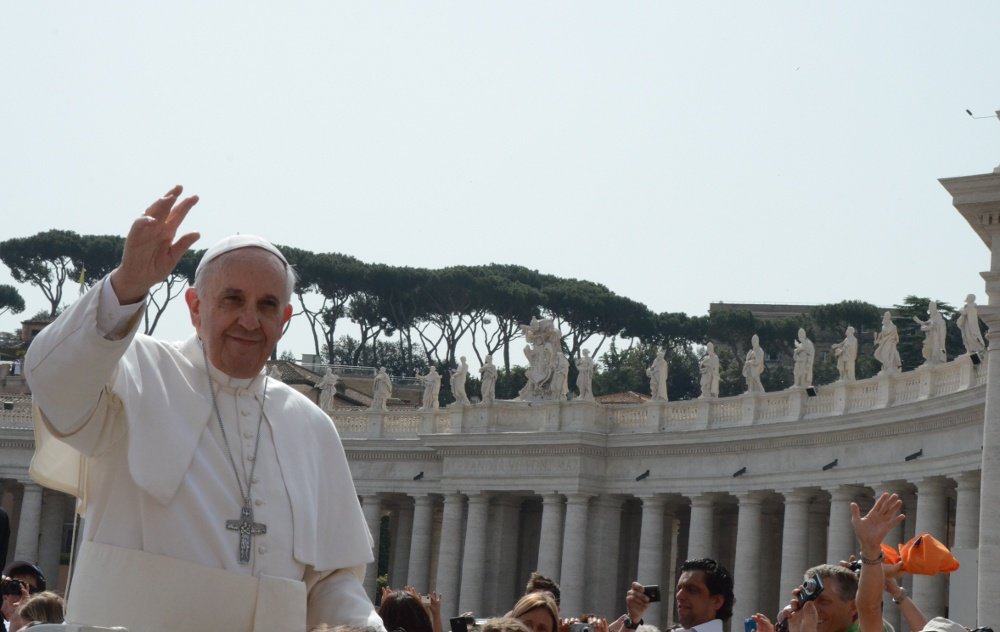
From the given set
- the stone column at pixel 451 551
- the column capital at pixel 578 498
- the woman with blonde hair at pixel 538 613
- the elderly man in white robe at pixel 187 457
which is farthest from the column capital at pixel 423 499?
the elderly man in white robe at pixel 187 457

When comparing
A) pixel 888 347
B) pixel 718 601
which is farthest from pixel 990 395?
pixel 718 601

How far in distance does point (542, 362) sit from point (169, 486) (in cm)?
5976

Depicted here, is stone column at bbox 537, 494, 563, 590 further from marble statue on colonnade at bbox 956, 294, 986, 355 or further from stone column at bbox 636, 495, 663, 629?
marble statue on colonnade at bbox 956, 294, 986, 355

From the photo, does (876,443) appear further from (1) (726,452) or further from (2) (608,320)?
(2) (608,320)

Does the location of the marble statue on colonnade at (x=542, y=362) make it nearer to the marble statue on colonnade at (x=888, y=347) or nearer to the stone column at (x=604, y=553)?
the stone column at (x=604, y=553)

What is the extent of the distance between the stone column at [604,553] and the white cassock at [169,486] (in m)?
55.3

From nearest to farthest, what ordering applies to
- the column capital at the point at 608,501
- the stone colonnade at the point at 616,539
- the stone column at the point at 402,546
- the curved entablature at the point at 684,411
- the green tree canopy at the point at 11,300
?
the curved entablature at the point at 684,411, the stone colonnade at the point at 616,539, the column capital at the point at 608,501, the stone column at the point at 402,546, the green tree canopy at the point at 11,300

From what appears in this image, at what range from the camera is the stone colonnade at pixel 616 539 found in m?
52.3

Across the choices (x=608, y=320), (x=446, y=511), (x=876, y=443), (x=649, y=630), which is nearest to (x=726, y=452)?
(x=876, y=443)

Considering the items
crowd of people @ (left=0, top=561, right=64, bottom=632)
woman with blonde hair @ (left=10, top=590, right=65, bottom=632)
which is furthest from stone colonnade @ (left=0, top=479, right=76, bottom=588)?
woman with blonde hair @ (left=10, top=590, right=65, bottom=632)

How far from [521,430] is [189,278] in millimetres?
53133

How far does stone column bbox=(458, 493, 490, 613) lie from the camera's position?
206 feet

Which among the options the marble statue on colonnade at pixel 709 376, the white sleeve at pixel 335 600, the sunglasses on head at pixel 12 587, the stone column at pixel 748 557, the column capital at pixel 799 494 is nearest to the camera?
the white sleeve at pixel 335 600

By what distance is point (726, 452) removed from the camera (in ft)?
185
